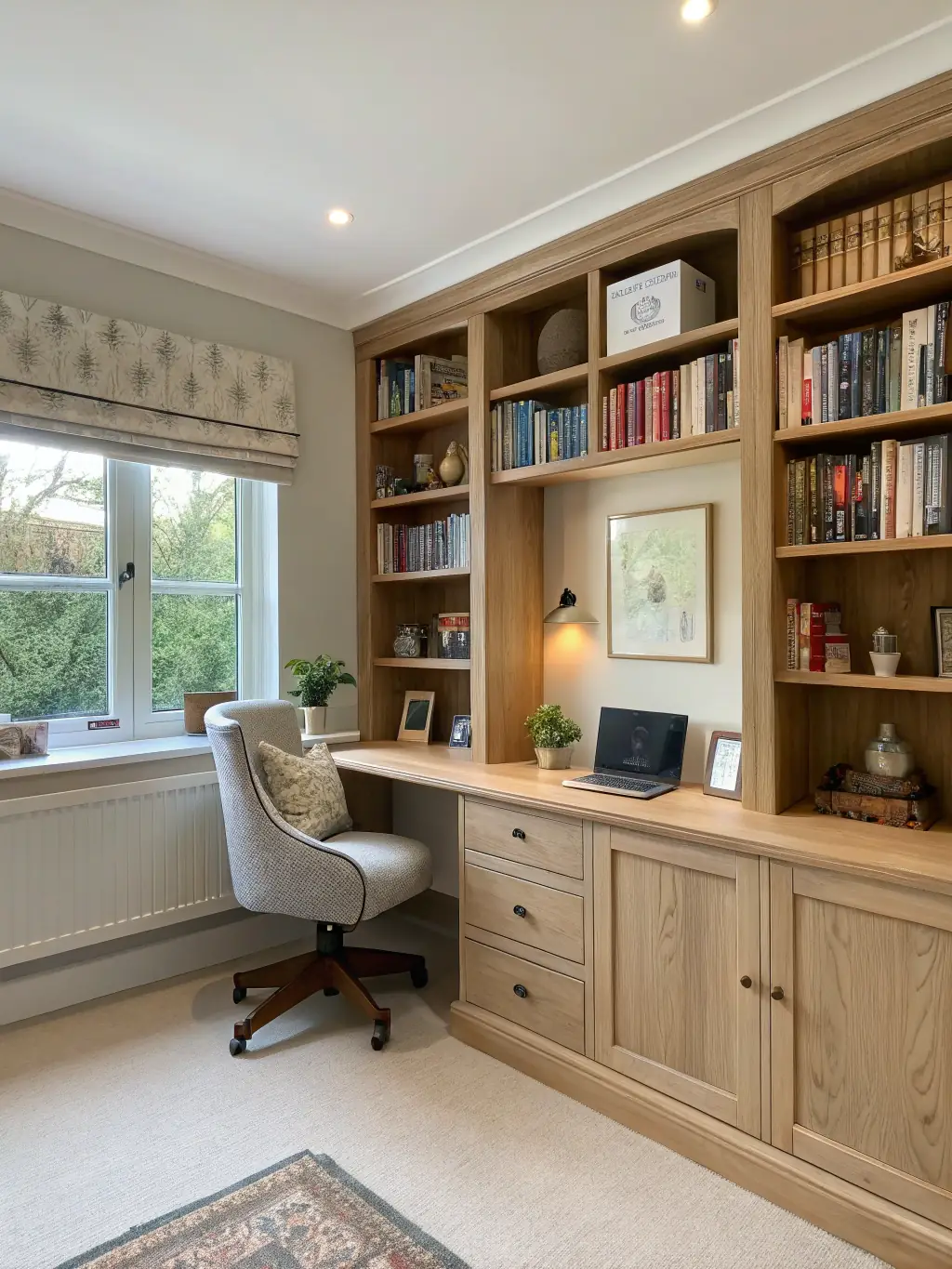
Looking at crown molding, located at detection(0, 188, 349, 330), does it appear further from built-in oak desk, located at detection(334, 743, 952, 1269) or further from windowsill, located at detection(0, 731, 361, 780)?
built-in oak desk, located at detection(334, 743, 952, 1269)

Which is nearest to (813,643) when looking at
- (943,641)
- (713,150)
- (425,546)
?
(943,641)

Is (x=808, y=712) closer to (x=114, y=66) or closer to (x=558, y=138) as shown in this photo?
(x=558, y=138)

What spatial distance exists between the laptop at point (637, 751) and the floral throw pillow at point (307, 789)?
2.90 feet

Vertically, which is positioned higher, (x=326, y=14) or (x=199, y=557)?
(x=326, y=14)

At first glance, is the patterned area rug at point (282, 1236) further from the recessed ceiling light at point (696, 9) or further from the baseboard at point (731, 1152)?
the recessed ceiling light at point (696, 9)

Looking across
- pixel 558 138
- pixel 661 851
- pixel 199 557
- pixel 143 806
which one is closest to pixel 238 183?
pixel 558 138

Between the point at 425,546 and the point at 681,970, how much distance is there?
1917mm

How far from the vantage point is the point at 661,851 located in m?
2.11

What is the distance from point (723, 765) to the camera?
2.41 metres

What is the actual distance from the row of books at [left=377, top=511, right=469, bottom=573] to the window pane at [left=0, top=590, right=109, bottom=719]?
1.14 m

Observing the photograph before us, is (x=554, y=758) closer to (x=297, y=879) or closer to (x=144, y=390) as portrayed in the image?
(x=297, y=879)

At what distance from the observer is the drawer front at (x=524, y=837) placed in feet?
7.63

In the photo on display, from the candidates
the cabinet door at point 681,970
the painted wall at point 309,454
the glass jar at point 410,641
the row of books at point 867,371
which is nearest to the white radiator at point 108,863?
the painted wall at point 309,454

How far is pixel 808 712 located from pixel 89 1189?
220cm
